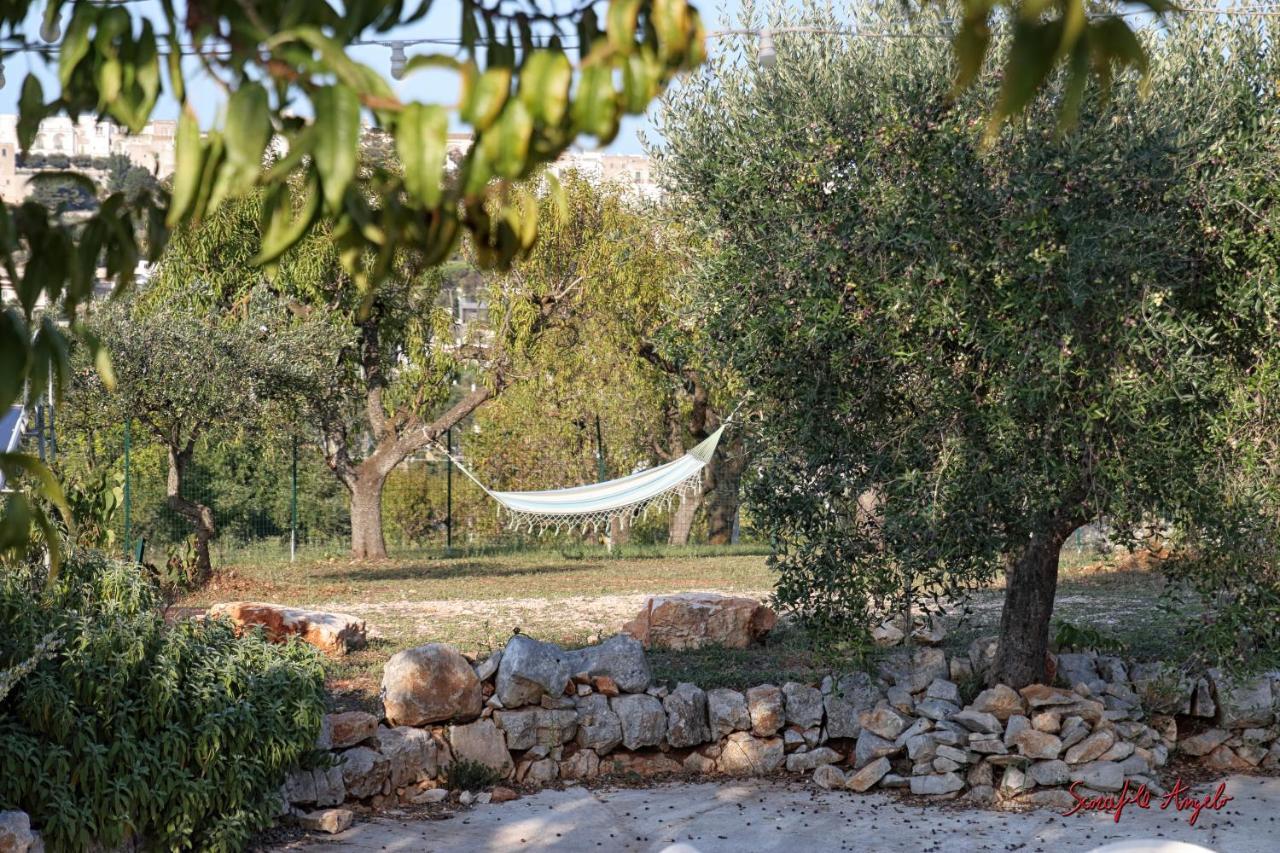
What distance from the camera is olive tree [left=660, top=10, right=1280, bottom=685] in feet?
16.7

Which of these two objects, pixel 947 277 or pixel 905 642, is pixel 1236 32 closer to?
pixel 947 277

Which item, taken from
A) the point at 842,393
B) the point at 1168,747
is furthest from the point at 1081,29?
the point at 1168,747

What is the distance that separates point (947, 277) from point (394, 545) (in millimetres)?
13892

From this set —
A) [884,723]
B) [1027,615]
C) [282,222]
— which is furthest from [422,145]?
[1027,615]

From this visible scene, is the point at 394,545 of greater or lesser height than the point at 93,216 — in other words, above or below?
below

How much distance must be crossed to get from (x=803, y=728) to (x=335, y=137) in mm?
5502

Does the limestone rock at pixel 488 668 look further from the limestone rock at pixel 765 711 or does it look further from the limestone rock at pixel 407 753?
the limestone rock at pixel 765 711

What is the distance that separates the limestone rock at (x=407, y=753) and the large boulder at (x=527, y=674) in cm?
41

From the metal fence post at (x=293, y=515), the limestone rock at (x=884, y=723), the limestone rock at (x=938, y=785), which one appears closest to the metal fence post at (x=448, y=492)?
the metal fence post at (x=293, y=515)

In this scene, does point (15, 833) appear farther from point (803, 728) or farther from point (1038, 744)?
point (1038, 744)

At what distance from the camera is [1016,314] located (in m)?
5.14

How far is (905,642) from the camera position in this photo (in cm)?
798

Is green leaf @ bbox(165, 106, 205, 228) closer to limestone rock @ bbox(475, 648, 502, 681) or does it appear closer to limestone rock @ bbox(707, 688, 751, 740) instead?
limestone rock @ bbox(475, 648, 502, 681)
